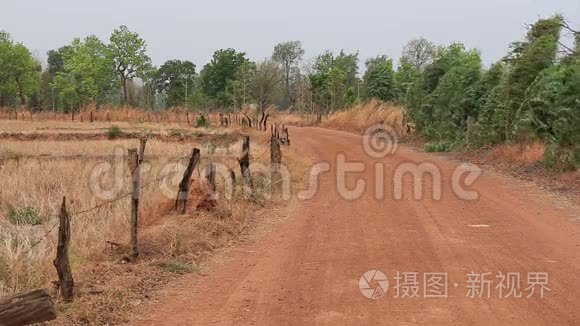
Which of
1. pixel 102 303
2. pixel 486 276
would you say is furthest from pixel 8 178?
pixel 486 276

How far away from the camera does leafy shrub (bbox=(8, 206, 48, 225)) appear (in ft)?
30.9

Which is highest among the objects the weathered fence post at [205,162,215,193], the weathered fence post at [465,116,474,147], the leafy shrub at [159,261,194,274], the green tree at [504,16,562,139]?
the green tree at [504,16,562,139]

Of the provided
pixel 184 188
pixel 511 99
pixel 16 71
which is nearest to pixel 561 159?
pixel 511 99

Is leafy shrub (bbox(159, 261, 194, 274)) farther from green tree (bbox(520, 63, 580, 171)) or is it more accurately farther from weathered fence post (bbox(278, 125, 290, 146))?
weathered fence post (bbox(278, 125, 290, 146))

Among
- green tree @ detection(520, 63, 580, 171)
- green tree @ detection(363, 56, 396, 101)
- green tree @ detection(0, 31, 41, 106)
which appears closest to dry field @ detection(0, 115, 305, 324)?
green tree @ detection(520, 63, 580, 171)

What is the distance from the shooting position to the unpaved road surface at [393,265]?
18.2 feet

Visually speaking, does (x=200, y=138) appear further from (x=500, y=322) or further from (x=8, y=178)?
(x=500, y=322)

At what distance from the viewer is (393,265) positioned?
7.14 m

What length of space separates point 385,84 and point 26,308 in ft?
149

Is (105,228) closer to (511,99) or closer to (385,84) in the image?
(511,99)

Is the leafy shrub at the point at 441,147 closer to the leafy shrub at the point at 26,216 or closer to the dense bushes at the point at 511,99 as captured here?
the dense bushes at the point at 511,99

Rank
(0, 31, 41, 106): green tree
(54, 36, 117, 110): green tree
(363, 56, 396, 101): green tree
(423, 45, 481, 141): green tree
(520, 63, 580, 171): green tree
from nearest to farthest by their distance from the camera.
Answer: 1. (520, 63, 580, 171): green tree
2. (423, 45, 481, 141): green tree
3. (363, 56, 396, 101): green tree
4. (0, 31, 41, 106): green tree
5. (54, 36, 117, 110): green tree

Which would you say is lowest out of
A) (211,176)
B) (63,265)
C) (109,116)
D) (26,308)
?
(63,265)

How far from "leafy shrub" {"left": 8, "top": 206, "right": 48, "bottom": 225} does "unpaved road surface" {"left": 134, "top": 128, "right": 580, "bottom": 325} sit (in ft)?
11.6
